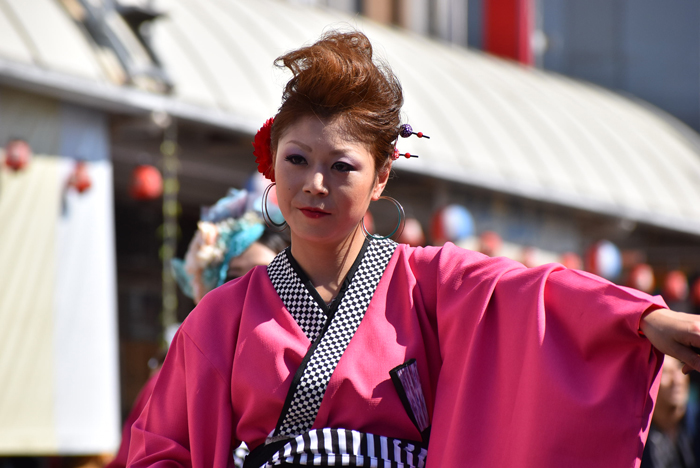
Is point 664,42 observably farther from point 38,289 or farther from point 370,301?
point 370,301

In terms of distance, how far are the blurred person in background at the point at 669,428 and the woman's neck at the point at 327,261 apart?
6.47 ft

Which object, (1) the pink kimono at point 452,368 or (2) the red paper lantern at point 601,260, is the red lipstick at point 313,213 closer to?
(1) the pink kimono at point 452,368

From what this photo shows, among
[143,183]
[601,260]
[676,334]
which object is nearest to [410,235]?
[143,183]

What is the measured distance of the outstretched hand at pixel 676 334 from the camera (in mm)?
1045

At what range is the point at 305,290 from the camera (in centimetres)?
144

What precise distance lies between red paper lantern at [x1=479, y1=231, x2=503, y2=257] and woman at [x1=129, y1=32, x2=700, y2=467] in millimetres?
4394

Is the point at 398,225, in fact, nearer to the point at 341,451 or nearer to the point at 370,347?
the point at 370,347

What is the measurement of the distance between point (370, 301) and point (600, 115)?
23.7 feet

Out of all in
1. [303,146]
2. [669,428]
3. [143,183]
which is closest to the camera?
[303,146]

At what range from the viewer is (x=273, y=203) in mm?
2137

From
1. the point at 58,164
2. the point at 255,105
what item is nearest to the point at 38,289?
the point at 58,164

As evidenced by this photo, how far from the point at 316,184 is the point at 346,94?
0.17m

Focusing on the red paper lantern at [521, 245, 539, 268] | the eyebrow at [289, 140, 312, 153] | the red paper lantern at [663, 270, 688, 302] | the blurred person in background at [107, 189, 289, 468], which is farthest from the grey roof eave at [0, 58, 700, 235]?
the eyebrow at [289, 140, 312, 153]

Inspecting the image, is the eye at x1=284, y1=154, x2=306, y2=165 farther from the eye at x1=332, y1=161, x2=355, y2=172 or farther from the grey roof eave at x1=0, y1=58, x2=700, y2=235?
the grey roof eave at x1=0, y1=58, x2=700, y2=235
